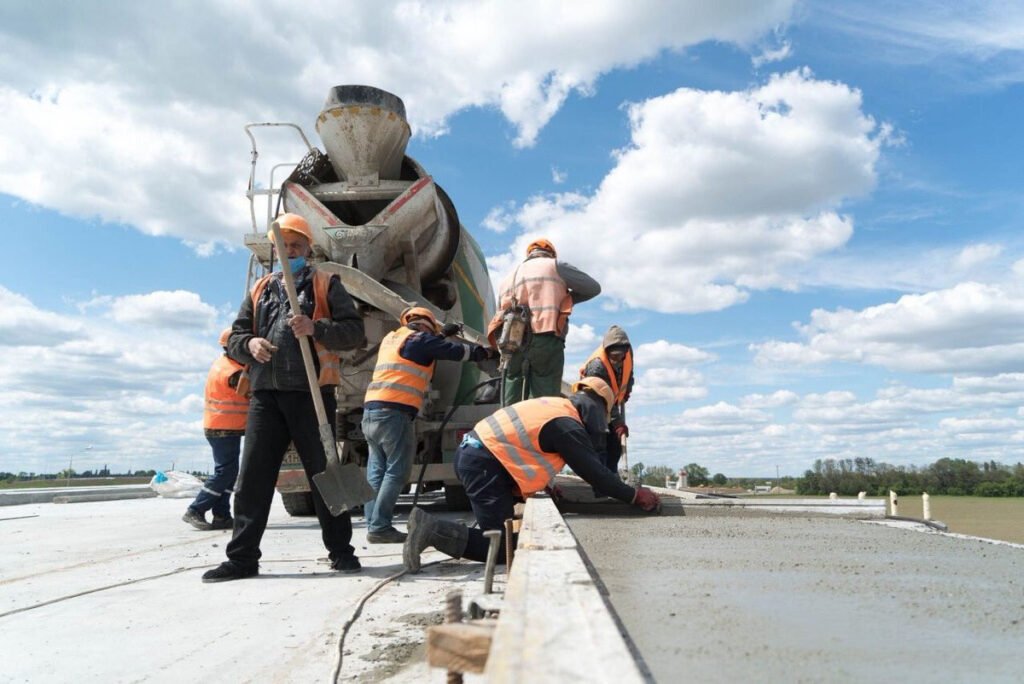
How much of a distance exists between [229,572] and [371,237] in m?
3.10

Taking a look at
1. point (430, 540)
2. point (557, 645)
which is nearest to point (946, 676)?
point (557, 645)

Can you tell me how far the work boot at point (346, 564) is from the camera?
3.68 m

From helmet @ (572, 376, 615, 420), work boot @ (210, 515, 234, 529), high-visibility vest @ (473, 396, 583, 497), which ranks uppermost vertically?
helmet @ (572, 376, 615, 420)

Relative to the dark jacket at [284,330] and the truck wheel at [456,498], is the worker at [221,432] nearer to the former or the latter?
the truck wheel at [456,498]

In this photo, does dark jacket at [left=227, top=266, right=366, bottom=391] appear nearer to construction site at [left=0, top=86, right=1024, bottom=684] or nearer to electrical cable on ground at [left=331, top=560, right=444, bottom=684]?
construction site at [left=0, top=86, right=1024, bottom=684]

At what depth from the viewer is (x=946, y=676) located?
1228mm

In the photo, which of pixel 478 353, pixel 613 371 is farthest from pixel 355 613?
pixel 613 371

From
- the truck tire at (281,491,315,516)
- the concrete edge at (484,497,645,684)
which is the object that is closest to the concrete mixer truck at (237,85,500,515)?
the truck tire at (281,491,315,516)

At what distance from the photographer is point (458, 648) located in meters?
1.26

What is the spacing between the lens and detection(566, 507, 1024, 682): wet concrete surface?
4.21 feet

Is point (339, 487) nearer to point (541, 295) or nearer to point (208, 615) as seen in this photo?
point (208, 615)

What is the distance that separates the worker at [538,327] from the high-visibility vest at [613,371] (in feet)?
2.33

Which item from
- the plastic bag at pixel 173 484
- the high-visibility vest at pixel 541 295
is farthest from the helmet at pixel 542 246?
the plastic bag at pixel 173 484

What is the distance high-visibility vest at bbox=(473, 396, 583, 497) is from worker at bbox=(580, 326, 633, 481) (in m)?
2.18
